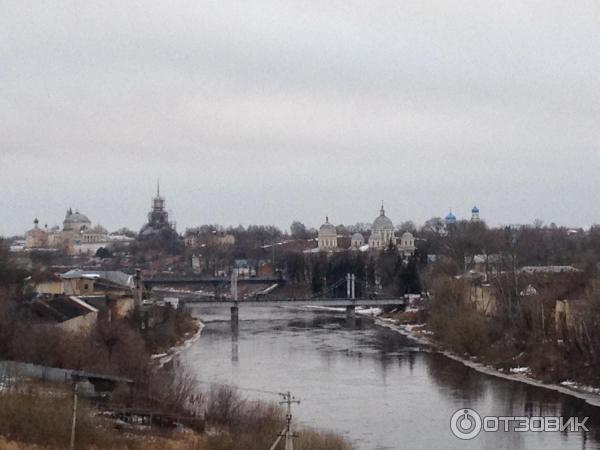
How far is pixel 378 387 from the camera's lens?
17234 millimetres

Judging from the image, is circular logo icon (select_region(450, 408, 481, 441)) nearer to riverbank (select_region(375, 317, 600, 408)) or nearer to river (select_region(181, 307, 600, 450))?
river (select_region(181, 307, 600, 450))

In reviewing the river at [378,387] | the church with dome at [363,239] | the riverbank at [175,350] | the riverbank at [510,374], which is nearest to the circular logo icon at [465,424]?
the river at [378,387]

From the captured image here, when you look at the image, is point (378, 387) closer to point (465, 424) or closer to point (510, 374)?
point (510, 374)

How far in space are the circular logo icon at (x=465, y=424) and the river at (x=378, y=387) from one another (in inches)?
4.2

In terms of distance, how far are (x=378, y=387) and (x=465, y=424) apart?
3.54 meters

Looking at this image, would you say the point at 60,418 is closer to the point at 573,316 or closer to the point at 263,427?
the point at 263,427

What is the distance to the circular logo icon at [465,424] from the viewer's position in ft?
43.3

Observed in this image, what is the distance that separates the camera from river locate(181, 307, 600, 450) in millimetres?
12977

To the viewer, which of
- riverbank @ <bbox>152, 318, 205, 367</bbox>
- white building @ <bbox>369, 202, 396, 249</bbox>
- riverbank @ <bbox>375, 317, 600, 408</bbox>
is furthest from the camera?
white building @ <bbox>369, 202, 396, 249</bbox>

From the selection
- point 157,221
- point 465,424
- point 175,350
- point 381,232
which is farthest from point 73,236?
point 465,424

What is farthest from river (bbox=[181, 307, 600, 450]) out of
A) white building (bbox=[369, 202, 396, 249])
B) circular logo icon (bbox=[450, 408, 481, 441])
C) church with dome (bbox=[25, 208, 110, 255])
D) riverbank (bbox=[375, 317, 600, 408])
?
church with dome (bbox=[25, 208, 110, 255])

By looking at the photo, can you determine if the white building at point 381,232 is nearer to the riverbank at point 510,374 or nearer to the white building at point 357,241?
the white building at point 357,241

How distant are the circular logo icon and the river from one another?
0.11 m

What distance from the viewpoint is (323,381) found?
17844 millimetres
